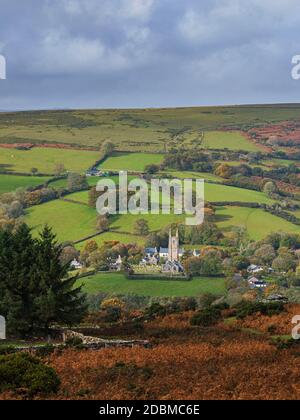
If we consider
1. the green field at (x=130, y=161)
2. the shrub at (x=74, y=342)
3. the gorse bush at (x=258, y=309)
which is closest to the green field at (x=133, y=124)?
the green field at (x=130, y=161)

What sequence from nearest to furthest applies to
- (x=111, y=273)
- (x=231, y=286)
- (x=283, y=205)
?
(x=231, y=286) < (x=111, y=273) < (x=283, y=205)

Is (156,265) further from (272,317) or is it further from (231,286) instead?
(272,317)

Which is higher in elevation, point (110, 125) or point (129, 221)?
point (110, 125)

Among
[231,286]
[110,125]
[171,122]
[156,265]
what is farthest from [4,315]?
[171,122]

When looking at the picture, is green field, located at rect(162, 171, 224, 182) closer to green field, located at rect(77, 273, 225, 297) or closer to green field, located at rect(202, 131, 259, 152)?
green field, located at rect(202, 131, 259, 152)

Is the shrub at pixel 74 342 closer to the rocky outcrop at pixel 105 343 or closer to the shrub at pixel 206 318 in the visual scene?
the rocky outcrop at pixel 105 343
